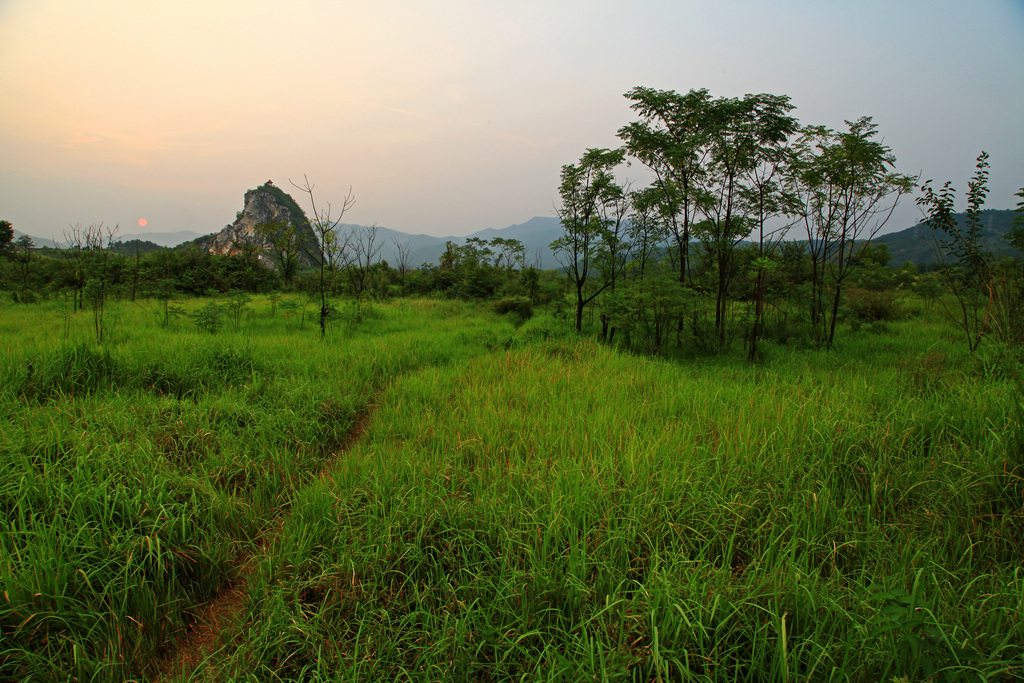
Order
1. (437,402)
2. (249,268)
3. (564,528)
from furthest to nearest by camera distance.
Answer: (249,268) < (437,402) < (564,528)

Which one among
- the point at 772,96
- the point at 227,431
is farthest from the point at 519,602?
the point at 772,96

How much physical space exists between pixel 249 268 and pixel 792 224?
25531 millimetres

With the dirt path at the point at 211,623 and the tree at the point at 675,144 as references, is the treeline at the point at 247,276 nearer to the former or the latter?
the tree at the point at 675,144

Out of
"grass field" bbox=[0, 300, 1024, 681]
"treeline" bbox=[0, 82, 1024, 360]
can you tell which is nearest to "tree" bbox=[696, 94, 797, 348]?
"treeline" bbox=[0, 82, 1024, 360]

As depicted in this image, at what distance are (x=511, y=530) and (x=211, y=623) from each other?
1.74m

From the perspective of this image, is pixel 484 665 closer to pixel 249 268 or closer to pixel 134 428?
pixel 134 428

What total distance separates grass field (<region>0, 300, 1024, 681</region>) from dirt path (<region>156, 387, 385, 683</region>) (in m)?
0.03

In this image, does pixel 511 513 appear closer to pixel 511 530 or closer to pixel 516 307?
pixel 511 530

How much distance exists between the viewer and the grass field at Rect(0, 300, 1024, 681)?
1.72 metres

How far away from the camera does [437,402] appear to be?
4.88 metres

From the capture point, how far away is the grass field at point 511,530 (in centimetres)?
172

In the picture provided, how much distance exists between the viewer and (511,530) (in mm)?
2422

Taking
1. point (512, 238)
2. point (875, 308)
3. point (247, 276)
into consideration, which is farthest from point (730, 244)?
point (247, 276)

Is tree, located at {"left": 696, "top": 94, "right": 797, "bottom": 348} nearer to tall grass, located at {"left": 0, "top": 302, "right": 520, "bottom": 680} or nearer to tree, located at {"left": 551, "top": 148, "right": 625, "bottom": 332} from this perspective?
tree, located at {"left": 551, "top": 148, "right": 625, "bottom": 332}
